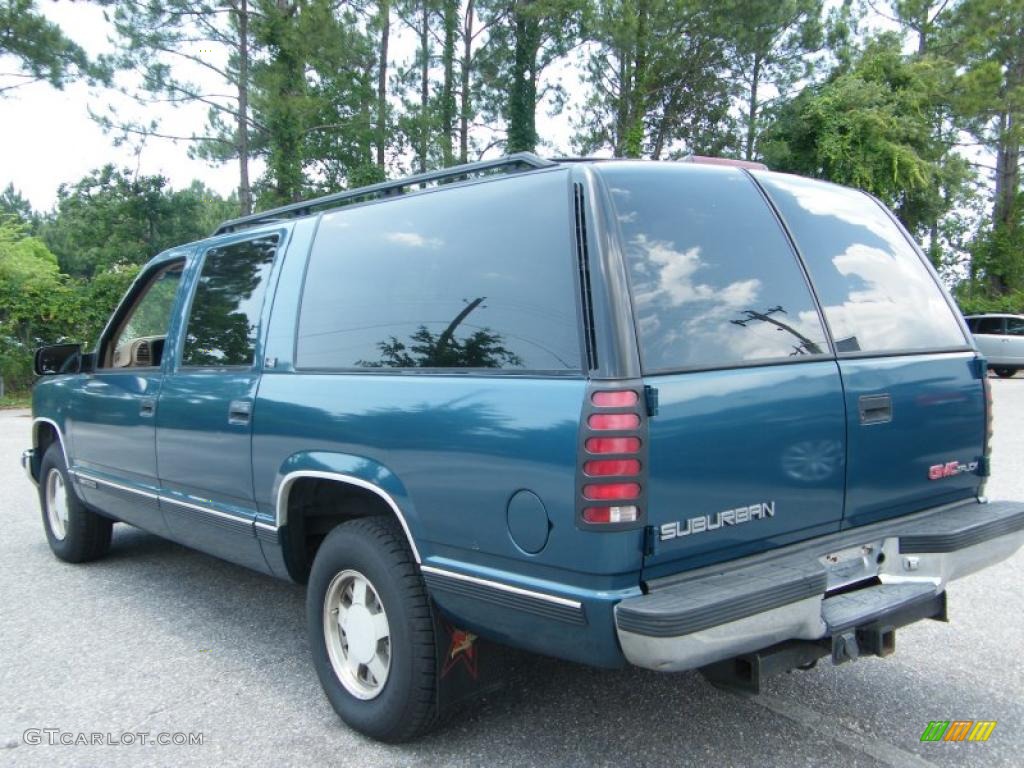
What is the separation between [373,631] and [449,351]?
3.57 feet

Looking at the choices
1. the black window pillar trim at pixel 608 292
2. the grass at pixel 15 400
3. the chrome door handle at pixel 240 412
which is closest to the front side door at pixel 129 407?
the chrome door handle at pixel 240 412

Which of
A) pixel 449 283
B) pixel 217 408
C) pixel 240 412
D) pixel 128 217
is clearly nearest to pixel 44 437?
pixel 217 408

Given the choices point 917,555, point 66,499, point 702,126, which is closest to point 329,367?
point 917,555

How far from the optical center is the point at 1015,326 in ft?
79.6

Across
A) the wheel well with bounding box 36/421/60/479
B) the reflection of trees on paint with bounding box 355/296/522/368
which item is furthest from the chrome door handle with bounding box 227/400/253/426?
the wheel well with bounding box 36/421/60/479

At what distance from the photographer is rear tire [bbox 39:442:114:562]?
5309 millimetres

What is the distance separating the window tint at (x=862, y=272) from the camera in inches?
118

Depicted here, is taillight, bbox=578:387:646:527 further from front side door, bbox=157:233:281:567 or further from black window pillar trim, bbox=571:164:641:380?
front side door, bbox=157:233:281:567

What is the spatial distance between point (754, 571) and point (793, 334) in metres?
0.82

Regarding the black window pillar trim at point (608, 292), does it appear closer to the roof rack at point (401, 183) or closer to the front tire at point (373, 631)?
the roof rack at point (401, 183)

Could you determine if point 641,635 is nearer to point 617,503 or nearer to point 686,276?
point 617,503

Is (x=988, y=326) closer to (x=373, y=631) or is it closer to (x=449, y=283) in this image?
(x=449, y=283)

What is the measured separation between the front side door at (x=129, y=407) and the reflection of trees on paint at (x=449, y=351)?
1797 millimetres

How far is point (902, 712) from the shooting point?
3.19 metres
